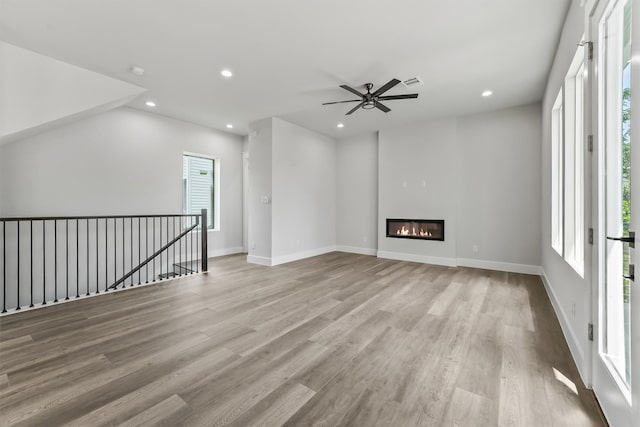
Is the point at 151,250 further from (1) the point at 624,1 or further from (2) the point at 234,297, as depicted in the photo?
(1) the point at 624,1

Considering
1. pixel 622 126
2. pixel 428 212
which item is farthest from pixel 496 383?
pixel 428 212

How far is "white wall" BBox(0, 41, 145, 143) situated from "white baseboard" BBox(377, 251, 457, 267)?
5694mm

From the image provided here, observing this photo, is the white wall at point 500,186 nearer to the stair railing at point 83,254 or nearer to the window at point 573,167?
the window at point 573,167

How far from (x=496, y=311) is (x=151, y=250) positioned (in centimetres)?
585

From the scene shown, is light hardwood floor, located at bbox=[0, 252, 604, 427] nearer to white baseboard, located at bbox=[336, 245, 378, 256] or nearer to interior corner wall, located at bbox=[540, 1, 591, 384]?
interior corner wall, located at bbox=[540, 1, 591, 384]

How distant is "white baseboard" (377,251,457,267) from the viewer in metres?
5.34

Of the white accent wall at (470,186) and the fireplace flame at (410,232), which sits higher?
the white accent wall at (470,186)

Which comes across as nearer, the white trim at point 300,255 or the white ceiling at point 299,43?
the white ceiling at point 299,43

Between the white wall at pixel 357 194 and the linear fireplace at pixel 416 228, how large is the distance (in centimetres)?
A: 59

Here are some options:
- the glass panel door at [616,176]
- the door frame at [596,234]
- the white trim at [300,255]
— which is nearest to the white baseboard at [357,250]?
the white trim at [300,255]

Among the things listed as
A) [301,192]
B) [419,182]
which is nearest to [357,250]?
[301,192]

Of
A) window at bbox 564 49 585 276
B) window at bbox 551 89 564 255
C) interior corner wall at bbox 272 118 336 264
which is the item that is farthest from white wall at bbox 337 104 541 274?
window at bbox 564 49 585 276

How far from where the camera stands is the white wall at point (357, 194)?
6.68 metres

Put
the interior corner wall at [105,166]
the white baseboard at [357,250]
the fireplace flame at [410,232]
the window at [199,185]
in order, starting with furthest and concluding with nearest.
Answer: the white baseboard at [357,250] → the window at [199,185] → the fireplace flame at [410,232] → the interior corner wall at [105,166]
